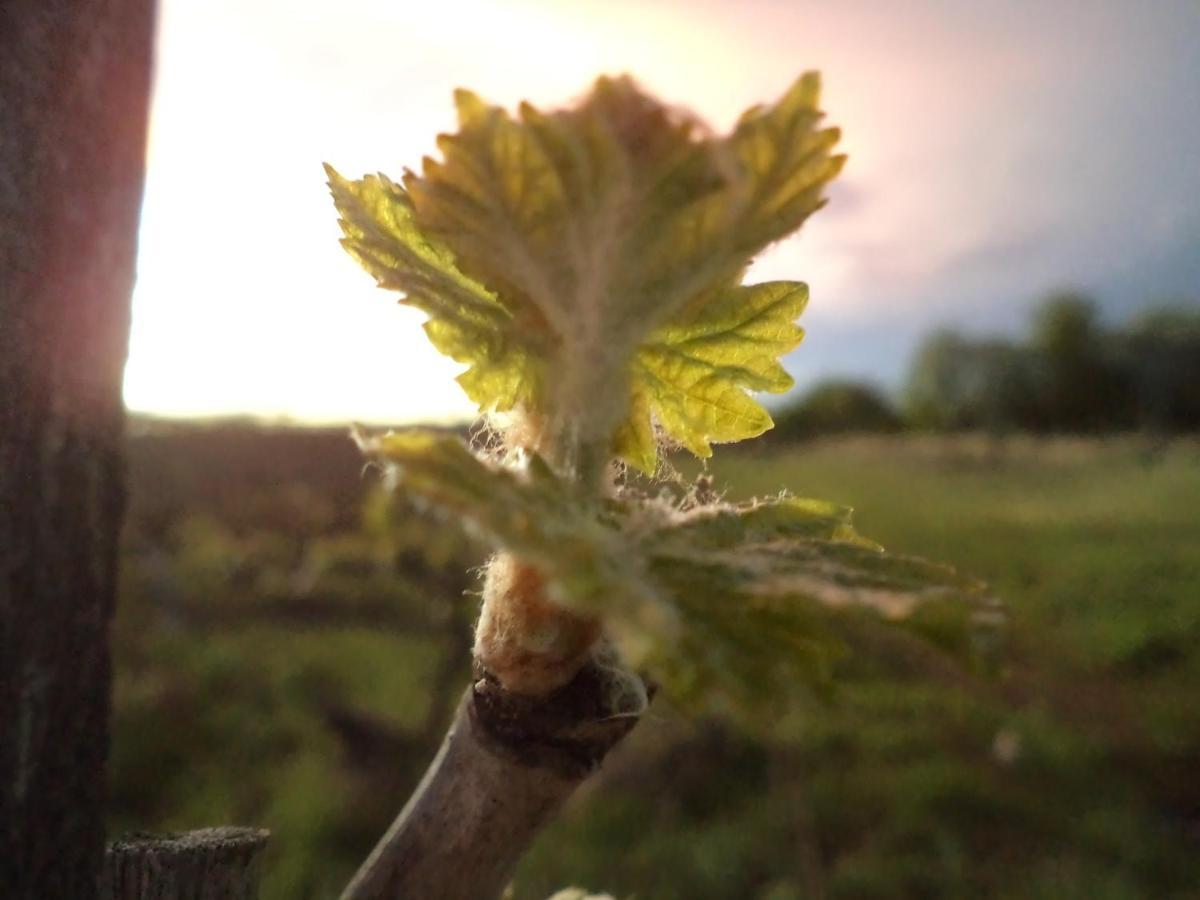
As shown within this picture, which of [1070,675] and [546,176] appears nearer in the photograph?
[546,176]

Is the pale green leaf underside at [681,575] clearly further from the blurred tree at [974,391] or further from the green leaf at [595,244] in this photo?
the blurred tree at [974,391]

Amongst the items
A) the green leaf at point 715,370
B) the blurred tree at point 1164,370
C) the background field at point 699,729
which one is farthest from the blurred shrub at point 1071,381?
the green leaf at point 715,370

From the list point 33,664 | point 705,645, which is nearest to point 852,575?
point 705,645

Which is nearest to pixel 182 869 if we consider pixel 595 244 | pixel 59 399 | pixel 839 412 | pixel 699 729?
pixel 59 399

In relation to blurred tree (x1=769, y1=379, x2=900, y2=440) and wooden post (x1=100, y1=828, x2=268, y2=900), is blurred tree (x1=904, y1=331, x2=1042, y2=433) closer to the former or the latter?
blurred tree (x1=769, y1=379, x2=900, y2=440)

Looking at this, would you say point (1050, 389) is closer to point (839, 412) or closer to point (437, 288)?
point (839, 412)

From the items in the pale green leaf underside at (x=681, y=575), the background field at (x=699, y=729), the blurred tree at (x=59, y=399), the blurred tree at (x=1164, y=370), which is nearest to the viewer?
the pale green leaf underside at (x=681, y=575)

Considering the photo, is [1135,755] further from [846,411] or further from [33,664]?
[846,411]

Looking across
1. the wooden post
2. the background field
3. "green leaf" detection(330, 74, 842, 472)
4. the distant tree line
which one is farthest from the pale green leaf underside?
the distant tree line
